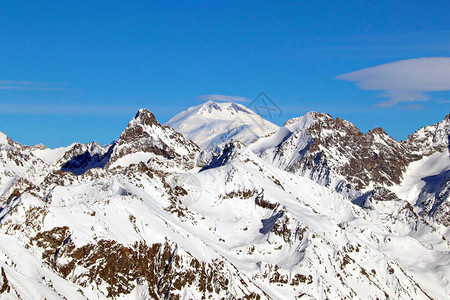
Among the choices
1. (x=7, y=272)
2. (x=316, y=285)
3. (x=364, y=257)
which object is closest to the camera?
(x=7, y=272)

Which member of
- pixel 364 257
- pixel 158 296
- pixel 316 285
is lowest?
pixel 158 296

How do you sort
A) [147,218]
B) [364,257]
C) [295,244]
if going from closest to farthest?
[147,218] < [295,244] < [364,257]

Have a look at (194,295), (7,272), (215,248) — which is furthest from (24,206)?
(215,248)

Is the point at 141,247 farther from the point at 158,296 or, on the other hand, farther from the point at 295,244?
the point at 295,244

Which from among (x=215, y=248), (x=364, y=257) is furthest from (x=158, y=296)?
(x=364, y=257)

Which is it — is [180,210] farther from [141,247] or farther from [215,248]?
[141,247]

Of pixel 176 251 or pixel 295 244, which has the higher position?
pixel 295 244

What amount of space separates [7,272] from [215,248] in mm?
67672

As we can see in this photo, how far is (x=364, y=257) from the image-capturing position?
199375 millimetres

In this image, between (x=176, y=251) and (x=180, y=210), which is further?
(x=180, y=210)

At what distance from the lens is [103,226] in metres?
148

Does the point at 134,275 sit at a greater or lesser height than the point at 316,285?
lesser

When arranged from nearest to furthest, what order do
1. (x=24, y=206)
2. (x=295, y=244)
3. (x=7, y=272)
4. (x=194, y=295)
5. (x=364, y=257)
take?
(x=7, y=272) → (x=24, y=206) → (x=194, y=295) → (x=295, y=244) → (x=364, y=257)

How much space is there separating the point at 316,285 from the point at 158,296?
4431 cm
